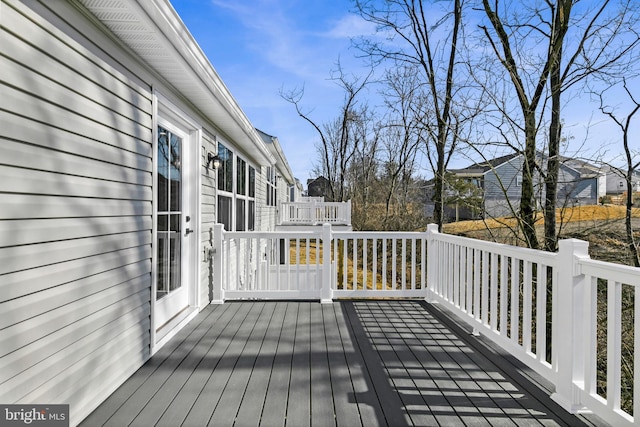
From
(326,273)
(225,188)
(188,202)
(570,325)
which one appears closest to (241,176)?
(225,188)

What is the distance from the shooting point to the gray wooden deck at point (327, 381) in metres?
1.99

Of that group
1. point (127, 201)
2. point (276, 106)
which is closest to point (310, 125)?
point (276, 106)

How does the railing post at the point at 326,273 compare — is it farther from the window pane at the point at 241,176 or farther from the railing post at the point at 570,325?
the railing post at the point at 570,325

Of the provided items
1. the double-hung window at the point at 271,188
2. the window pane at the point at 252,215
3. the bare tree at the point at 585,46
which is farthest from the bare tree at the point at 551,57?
the double-hung window at the point at 271,188

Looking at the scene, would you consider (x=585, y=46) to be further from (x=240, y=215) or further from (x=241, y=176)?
(x=240, y=215)

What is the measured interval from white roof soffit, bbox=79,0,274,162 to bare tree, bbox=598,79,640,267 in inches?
195

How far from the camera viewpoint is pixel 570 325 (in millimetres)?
2070

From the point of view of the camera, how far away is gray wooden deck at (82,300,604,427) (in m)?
1.99

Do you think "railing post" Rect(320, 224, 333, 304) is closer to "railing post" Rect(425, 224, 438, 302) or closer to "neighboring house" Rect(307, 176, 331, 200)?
"railing post" Rect(425, 224, 438, 302)

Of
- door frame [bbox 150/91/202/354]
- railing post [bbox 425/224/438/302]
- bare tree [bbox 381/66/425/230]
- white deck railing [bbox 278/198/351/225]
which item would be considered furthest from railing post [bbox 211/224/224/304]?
white deck railing [bbox 278/198/351/225]

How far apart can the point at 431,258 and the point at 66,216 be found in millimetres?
3667

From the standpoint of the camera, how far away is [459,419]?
1969mm

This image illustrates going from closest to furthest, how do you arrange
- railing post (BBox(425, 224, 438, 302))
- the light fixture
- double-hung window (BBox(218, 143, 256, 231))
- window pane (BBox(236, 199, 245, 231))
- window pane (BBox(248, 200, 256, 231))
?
railing post (BBox(425, 224, 438, 302)), the light fixture, double-hung window (BBox(218, 143, 256, 231)), window pane (BBox(236, 199, 245, 231)), window pane (BBox(248, 200, 256, 231))

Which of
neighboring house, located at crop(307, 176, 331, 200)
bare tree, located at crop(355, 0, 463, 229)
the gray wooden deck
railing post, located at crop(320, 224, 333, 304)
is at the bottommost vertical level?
the gray wooden deck
